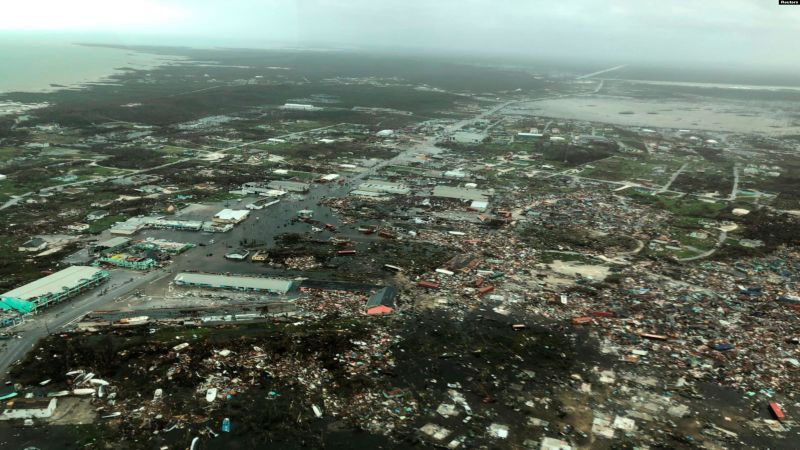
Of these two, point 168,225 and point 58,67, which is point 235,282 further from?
point 58,67

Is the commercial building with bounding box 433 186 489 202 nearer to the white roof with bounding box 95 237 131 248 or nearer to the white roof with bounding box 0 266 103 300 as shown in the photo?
the white roof with bounding box 95 237 131 248

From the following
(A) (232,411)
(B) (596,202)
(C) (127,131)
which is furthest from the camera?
(C) (127,131)

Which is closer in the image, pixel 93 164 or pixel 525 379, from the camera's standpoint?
pixel 525 379

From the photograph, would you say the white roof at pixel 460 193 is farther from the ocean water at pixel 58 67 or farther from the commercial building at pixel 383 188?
the ocean water at pixel 58 67

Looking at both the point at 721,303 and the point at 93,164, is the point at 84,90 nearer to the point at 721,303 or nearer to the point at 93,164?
the point at 93,164

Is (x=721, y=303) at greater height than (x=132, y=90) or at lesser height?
lesser

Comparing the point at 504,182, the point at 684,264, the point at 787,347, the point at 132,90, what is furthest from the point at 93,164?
the point at 132,90
